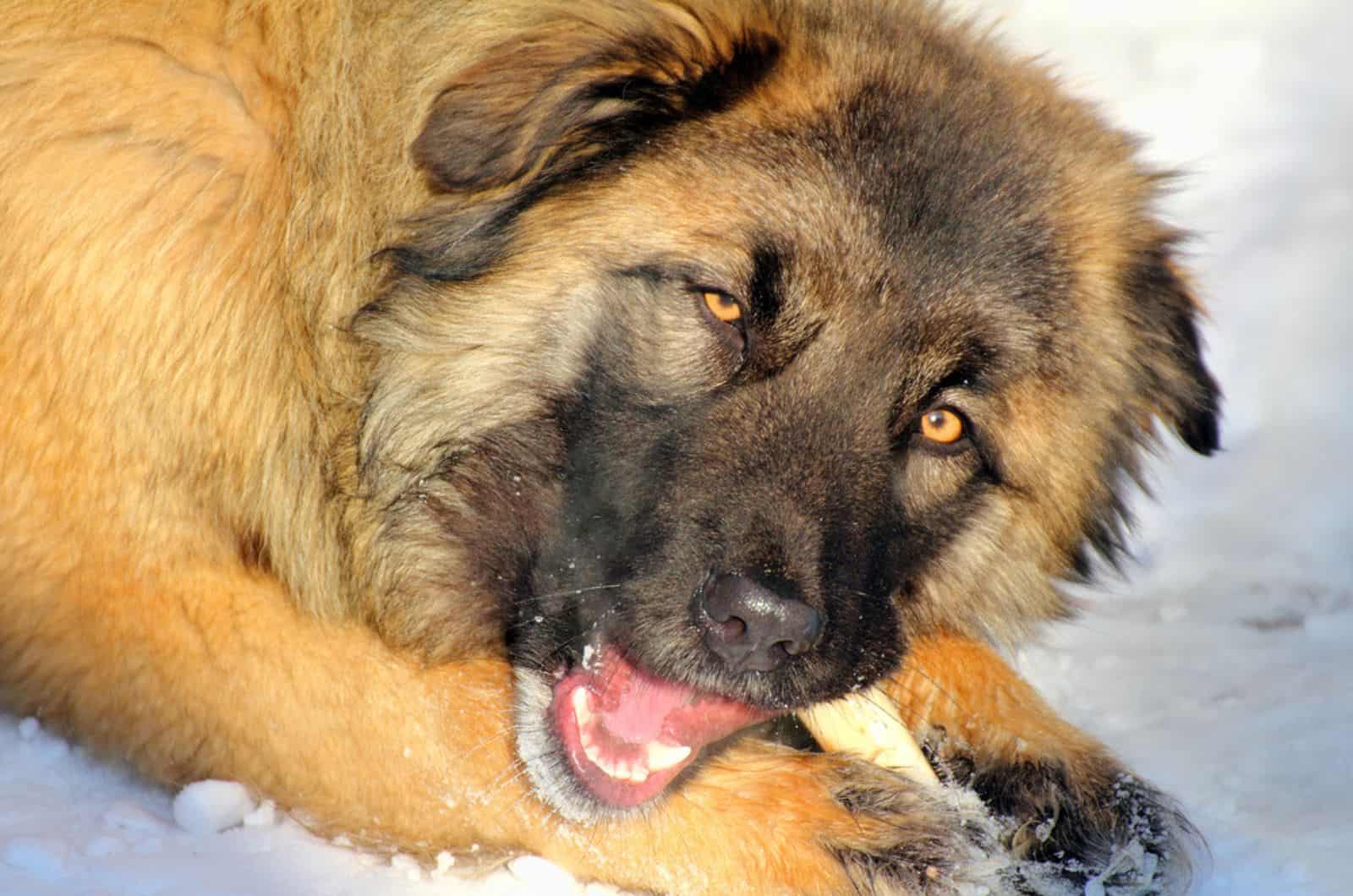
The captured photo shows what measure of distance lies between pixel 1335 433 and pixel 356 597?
296 centimetres

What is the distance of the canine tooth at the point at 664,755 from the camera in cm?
235

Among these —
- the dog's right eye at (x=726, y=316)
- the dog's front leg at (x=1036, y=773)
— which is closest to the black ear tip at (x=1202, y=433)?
the dog's front leg at (x=1036, y=773)

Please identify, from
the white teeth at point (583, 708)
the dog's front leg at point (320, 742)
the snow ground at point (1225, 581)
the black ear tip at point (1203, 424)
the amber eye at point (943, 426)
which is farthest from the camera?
the black ear tip at point (1203, 424)

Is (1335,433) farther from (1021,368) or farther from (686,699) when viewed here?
(686,699)

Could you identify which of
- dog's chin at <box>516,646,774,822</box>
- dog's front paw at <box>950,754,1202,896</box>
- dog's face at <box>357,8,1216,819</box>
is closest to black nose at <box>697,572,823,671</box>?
dog's face at <box>357,8,1216,819</box>

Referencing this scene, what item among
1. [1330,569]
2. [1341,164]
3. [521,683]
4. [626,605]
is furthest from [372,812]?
[1341,164]

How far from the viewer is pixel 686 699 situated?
2342mm

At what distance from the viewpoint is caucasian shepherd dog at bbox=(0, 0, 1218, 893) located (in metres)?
2.28

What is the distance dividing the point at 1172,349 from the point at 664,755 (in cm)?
130

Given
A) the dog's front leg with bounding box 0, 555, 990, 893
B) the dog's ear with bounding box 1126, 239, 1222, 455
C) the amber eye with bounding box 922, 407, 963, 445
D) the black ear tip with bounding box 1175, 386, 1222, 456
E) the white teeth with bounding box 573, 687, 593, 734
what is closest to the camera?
the dog's front leg with bounding box 0, 555, 990, 893

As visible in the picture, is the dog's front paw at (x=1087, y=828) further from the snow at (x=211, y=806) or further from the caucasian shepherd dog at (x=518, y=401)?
the snow at (x=211, y=806)

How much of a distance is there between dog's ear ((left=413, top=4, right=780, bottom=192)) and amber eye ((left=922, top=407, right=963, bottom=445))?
0.64 metres

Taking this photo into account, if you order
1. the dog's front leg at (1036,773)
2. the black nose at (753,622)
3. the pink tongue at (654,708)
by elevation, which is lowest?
the dog's front leg at (1036,773)

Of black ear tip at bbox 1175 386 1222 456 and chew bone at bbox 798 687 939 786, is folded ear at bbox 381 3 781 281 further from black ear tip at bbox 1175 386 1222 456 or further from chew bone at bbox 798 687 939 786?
black ear tip at bbox 1175 386 1222 456
